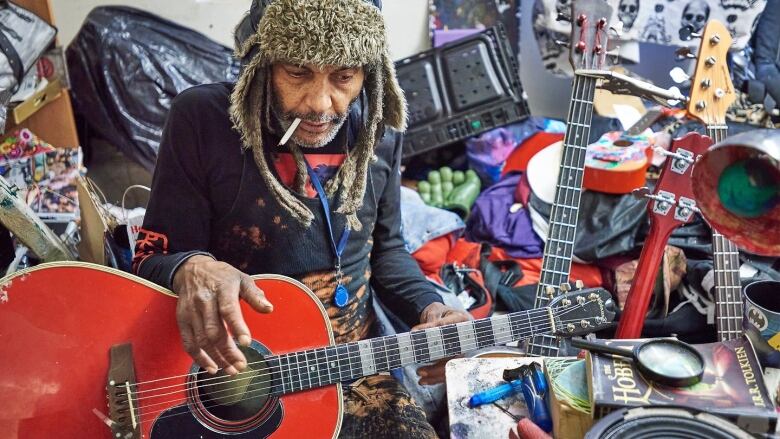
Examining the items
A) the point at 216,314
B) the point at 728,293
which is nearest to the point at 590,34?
the point at 728,293

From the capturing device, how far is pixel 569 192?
2119 mm

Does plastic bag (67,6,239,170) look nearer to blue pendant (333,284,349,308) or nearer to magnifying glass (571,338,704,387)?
blue pendant (333,284,349,308)

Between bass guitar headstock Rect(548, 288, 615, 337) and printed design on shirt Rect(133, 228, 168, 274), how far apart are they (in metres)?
0.95

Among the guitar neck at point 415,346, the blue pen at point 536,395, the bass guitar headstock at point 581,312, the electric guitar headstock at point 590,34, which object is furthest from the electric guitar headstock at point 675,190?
the blue pen at point 536,395

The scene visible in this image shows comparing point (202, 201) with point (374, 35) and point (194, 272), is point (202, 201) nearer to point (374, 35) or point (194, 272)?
point (194, 272)

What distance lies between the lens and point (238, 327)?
1418mm

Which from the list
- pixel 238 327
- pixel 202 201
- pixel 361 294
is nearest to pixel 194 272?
pixel 238 327

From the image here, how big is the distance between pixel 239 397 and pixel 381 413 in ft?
1.26

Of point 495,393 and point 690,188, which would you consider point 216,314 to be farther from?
point 690,188

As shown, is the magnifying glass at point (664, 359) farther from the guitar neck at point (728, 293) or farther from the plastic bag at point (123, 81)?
the plastic bag at point (123, 81)

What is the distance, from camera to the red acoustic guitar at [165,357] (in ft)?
4.93

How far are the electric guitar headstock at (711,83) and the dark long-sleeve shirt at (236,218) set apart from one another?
0.84 metres

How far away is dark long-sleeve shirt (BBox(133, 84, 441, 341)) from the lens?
70.1 inches

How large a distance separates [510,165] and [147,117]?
5.69 ft
